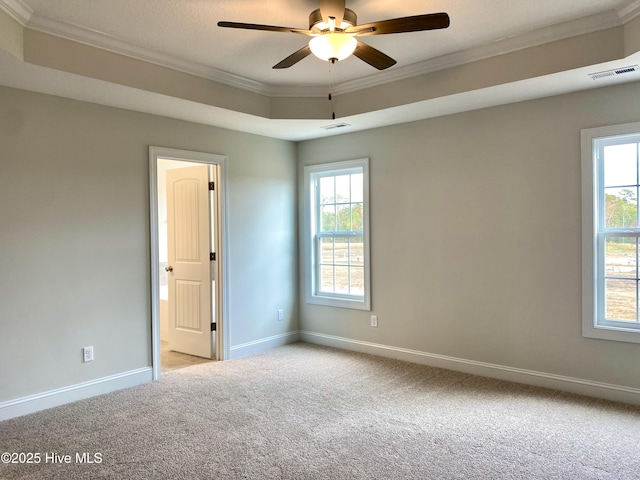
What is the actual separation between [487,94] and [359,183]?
5.79 ft

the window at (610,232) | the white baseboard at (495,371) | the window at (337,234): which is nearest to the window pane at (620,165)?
the window at (610,232)

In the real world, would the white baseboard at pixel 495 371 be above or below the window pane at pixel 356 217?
below

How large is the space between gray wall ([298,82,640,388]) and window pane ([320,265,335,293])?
0.42 m

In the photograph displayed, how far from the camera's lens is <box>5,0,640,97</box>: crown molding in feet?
9.50

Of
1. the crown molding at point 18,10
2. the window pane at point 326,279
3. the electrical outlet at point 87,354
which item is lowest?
the electrical outlet at point 87,354

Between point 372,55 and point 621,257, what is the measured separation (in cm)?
250

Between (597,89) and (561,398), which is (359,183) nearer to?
(597,89)

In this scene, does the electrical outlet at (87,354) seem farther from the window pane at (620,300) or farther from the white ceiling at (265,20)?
the window pane at (620,300)

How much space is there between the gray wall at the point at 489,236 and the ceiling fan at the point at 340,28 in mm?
1797

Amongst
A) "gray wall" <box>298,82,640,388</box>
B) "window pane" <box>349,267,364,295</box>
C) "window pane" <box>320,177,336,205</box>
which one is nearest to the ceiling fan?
"gray wall" <box>298,82,640,388</box>

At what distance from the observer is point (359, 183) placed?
512 centimetres

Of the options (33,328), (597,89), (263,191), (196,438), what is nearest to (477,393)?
(196,438)

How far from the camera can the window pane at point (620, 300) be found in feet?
11.5

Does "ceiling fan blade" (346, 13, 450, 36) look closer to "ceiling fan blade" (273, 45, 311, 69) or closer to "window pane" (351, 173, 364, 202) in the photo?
"ceiling fan blade" (273, 45, 311, 69)
